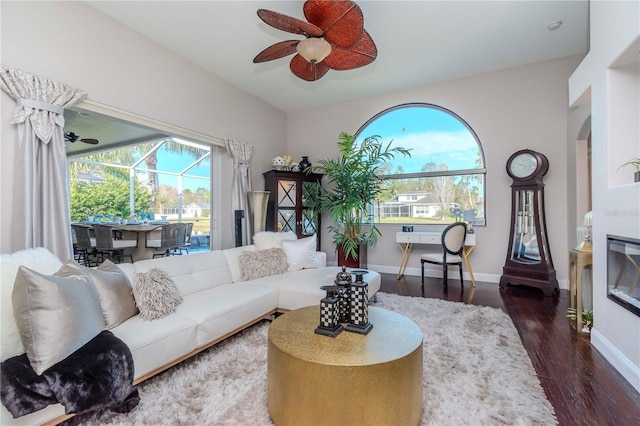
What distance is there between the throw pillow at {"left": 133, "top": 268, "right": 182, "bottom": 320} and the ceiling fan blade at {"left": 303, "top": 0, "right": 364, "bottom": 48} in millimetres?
2208

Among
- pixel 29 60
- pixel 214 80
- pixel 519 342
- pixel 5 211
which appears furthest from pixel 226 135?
pixel 519 342

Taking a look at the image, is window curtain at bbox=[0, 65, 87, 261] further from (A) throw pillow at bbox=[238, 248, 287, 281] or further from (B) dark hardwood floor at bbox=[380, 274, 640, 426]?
(B) dark hardwood floor at bbox=[380, 274, 640, 426]

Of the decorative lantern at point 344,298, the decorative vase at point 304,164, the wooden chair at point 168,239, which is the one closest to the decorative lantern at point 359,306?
the decorative lantern at point 344,298

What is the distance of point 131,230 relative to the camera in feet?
16.6

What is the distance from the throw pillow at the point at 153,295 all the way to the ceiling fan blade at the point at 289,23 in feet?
6.47

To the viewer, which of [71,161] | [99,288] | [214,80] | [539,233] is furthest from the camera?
[71,161]

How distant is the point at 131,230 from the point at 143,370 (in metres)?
4.10

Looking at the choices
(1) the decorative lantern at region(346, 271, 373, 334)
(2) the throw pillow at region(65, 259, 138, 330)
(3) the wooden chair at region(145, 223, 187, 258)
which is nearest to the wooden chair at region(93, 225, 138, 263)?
(3) the wooden chair at region(145, 223, 187, 258)

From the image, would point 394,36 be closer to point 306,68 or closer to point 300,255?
point 306,68

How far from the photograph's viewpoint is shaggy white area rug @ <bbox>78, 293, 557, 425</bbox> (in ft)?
4.94

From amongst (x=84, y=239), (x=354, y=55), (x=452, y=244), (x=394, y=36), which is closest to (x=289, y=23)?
(x=354, y=55)

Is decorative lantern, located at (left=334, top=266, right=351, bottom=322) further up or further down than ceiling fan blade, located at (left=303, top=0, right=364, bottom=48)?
further down

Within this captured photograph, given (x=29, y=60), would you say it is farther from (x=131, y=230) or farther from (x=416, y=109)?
(x=416, y=109)

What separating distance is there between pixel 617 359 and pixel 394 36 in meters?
3.49
